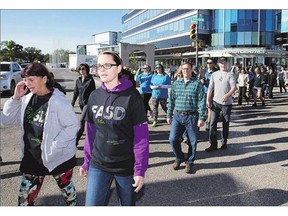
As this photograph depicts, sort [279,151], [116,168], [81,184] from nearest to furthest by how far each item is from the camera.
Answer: [116,168] → [81,184] → [279,151]

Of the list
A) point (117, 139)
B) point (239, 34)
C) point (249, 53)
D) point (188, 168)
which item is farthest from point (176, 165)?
point (239, 34)

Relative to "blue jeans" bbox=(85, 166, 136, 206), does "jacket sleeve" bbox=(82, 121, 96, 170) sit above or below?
above

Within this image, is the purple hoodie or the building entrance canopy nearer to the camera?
the purple hoodie

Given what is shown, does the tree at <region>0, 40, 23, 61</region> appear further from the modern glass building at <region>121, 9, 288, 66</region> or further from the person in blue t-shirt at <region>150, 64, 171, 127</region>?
the person in blue t-shirt at <region>150, 64, 171, 127</region>

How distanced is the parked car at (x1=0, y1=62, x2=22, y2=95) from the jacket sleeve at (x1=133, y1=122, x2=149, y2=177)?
51.8ft

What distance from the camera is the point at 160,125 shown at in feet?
32.6

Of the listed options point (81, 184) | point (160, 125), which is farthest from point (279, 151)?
point (81, 184)

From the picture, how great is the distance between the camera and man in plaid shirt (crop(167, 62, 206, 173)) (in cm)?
559

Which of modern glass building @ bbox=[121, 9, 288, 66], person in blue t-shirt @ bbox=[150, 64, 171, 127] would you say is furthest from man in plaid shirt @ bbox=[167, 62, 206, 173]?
modern glass building @ bbox=[121, 9, 288, 66]

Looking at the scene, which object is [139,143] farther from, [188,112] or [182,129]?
[182,129]

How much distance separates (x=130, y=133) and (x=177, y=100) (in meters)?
2.90

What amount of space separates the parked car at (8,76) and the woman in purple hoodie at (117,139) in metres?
15.6
